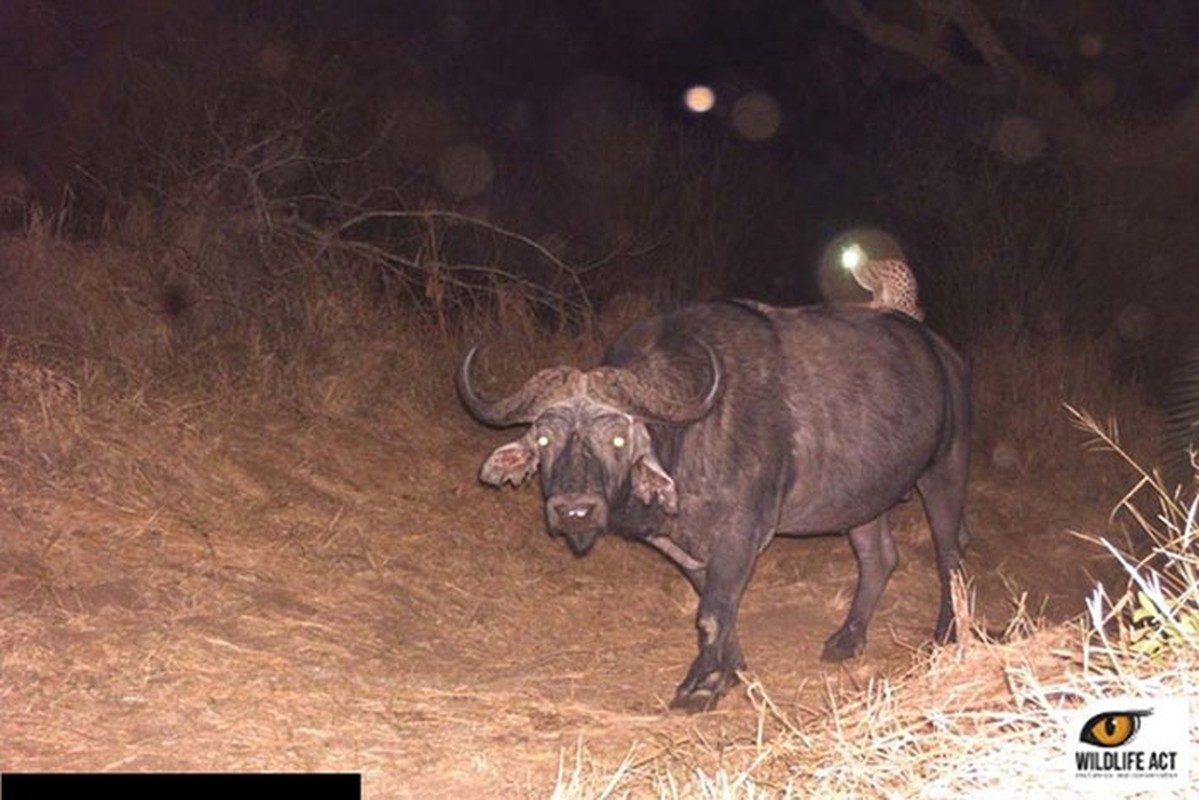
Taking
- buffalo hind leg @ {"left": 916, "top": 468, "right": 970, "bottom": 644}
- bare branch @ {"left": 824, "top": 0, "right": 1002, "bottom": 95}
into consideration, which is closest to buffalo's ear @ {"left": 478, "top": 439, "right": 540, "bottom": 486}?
buffalo hind leg @ {"left": 916, "top": 468, "right": 970, "bottom": 644}

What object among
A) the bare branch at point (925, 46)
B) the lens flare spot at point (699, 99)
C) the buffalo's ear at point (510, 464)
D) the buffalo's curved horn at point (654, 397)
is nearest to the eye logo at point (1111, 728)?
the buffalo's curved horn at point (654, 397)

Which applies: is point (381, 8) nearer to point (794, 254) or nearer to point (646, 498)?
point (794, 254)

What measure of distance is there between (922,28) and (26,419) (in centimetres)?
1213

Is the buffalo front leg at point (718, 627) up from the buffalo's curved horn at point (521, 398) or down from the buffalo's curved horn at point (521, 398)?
down

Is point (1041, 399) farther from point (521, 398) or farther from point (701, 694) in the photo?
point (521, 398)

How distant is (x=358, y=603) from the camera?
332 inches

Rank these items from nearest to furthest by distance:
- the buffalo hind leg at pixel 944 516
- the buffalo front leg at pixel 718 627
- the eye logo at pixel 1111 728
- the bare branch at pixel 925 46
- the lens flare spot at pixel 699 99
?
the eye logo at pixel 1111 728, the buffalo front leg at pixel 718 627, the buffalo hind leg at pixel 944 516, the bare branch at pixel 925 46, the lens flare spot at pixel 699 99

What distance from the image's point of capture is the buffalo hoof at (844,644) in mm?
8766

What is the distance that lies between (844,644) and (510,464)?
97.4 inches

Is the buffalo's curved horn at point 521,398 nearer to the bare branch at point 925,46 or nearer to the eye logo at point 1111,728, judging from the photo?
the eye logo at point 1111,728

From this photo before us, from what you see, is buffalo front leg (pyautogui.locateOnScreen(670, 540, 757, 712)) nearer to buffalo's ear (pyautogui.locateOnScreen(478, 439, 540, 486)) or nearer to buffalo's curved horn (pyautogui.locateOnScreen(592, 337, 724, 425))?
buffalo's curved horn (pyautogui.locateOnScreen(592, 337, 724, 425))

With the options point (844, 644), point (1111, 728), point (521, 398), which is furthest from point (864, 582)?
point (1111, 728)

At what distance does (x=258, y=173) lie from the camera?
1198 cm

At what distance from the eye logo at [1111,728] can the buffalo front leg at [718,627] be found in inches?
140
